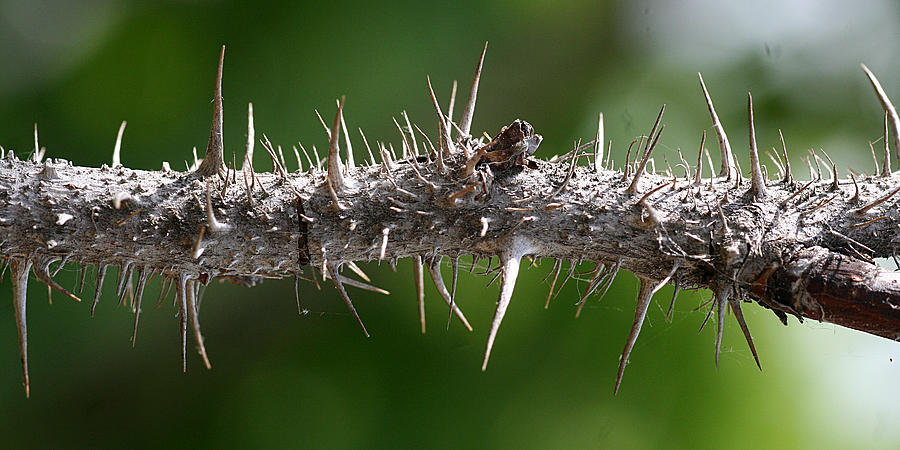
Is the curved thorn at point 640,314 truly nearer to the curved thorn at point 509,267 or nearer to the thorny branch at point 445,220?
the thorny branch at point 445,220

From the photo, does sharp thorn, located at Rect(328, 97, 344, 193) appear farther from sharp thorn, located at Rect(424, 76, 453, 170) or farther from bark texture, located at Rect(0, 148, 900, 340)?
sharp thorn, located at Rect(424, 76, 453, 170)

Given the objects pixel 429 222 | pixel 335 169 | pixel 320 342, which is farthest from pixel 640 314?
pixel 320 342

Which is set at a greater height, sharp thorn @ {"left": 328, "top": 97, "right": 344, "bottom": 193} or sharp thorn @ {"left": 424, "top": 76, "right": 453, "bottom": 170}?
sharp thorn @ {"left": 424, "top": 76, "right": 453, "bottom": 170}

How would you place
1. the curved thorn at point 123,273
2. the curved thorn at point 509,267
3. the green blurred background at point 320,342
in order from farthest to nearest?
the green blurred background at point 320,342
the curved thorn at point 123,273
the curved thorn at point 509,267

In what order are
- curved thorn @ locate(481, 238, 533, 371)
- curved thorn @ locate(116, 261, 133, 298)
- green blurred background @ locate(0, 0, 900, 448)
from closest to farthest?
curved thorn @ locate(481, 238, 533, 371), curved thorn @ locate(116, 261, 133, 298), green blurred background @ locate(0, 0, 900, 448)

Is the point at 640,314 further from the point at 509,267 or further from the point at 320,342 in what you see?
the point at 320,342

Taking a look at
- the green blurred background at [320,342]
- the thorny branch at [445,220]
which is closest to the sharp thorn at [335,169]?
the thorny branch at [445,220]

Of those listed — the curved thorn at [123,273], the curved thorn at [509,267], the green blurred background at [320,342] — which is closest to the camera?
the curved thorn at [509,267]

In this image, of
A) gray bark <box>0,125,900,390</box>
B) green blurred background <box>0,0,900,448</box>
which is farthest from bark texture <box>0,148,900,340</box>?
green blurred background <box>0,0,900,448</box>

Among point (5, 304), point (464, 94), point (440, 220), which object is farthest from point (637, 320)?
point (5, 304)
